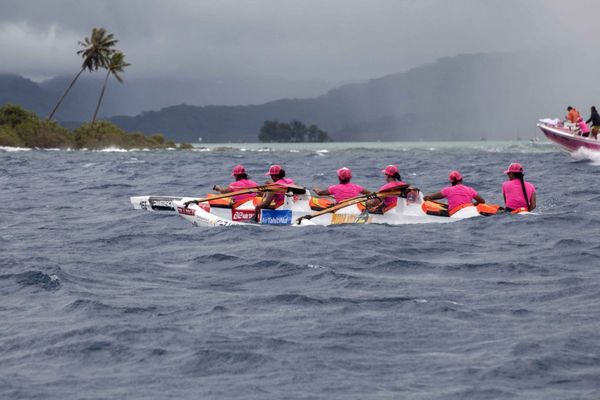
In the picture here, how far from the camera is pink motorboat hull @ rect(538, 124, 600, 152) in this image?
50.8m

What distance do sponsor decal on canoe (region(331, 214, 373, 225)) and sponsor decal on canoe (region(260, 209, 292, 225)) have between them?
46.6 inches

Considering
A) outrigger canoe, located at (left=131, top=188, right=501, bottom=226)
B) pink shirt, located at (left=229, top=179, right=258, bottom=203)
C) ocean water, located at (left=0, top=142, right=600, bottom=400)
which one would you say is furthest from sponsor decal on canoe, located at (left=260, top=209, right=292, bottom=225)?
pink shirt, located at (left=229, top=179, right=258, bottom=203)

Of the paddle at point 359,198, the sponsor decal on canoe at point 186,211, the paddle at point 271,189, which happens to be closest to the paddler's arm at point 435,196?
the paddle at point 359,198

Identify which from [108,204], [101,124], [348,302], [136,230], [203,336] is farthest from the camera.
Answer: [101,124]

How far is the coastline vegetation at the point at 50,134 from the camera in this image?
12006 centimetres

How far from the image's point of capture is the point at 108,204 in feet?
102

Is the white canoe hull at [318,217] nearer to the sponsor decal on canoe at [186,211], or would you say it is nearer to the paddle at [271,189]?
the sponsor decal on canoe at [186,211]

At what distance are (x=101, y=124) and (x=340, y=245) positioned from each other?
378 feet

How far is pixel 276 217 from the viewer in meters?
24.2

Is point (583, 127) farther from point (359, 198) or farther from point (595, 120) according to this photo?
point (359, 198)

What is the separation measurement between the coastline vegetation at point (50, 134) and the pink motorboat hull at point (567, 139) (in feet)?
259

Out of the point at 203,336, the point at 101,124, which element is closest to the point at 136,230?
the point at 203,336

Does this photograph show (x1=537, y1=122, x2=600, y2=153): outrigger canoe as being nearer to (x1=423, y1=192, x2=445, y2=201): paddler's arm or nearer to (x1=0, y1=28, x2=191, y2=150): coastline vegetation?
(x1=423, y1=192, x2=445, y2=201): paddler's arm

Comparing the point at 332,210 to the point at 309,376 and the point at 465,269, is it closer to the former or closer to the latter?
the point at 465,269
